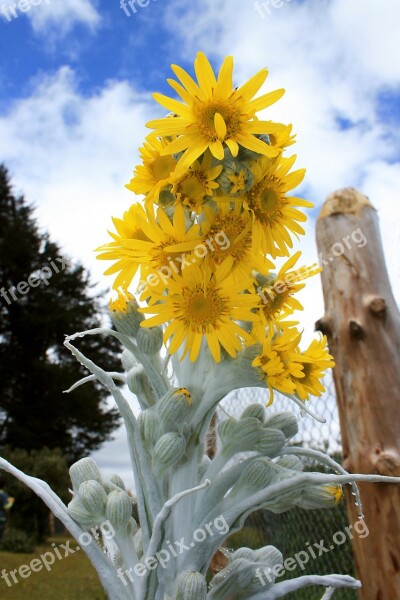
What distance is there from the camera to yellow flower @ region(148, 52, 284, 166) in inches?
23.8

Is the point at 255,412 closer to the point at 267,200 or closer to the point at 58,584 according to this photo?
the point at 267,200

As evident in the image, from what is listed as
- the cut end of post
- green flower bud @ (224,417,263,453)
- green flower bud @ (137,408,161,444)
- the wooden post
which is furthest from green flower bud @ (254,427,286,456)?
the cut end of post

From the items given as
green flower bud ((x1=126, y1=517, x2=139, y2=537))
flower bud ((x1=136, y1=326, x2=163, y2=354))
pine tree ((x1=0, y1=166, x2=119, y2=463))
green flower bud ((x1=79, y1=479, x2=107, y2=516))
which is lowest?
green flower bud ((x1=126, y1=517, x2=139, y2=537))

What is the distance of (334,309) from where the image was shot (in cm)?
185

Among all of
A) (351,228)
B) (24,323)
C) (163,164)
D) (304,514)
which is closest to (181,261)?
(163,164)

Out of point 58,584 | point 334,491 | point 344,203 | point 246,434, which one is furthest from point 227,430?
point 58,584

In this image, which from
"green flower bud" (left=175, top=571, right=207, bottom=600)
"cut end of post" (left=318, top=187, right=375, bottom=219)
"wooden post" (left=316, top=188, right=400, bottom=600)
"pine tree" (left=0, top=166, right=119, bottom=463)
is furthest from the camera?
"pine tree" (left=0, top=166, right=119, bottom=463)

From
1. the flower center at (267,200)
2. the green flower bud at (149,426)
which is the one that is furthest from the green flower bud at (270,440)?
the flower center at (267,200)

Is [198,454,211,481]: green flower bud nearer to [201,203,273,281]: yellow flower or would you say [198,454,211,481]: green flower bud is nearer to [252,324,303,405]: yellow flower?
[252,324,303,405]: yellow flower

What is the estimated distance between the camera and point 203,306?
61cm

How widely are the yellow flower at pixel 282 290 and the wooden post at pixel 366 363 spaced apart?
3.52 ft

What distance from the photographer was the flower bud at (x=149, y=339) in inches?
A: 25.9

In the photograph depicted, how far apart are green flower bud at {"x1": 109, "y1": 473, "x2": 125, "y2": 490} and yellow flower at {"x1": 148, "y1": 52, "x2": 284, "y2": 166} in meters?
0.40

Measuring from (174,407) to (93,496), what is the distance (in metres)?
0.14
